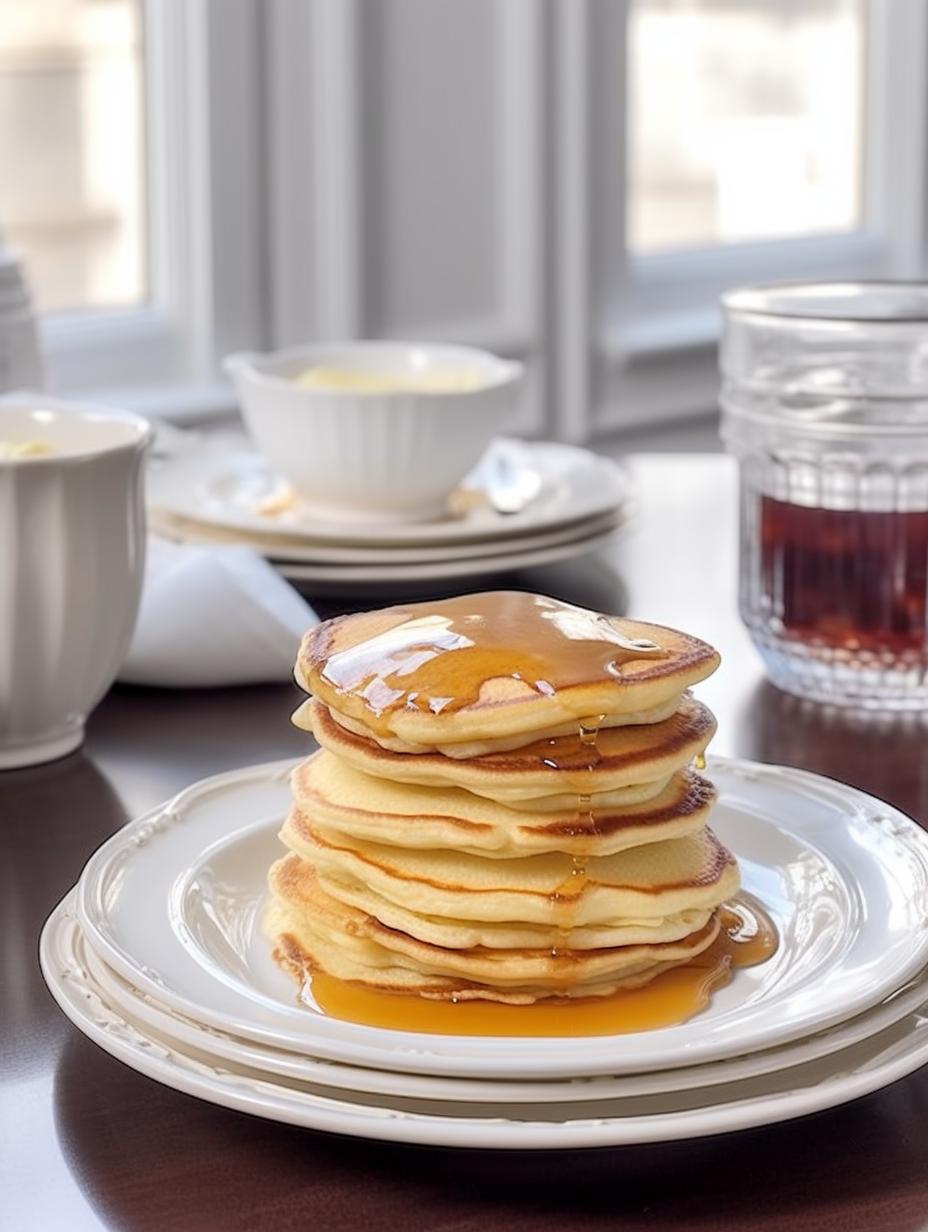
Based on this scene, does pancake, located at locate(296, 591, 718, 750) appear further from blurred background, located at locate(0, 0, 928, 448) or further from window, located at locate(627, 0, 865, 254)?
window, located at locate(627, 0, 865, 254)

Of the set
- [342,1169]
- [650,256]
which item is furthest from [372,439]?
[650,256]

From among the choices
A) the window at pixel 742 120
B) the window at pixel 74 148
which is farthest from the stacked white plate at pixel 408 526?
the window at pixel 742 120

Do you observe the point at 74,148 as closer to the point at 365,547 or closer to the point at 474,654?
the point at 365,547

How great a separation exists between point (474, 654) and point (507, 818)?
0.20 ft

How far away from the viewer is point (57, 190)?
247 cm

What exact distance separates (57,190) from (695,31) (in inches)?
49.4

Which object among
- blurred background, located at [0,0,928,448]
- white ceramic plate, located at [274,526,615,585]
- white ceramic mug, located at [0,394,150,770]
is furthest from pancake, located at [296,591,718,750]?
blurred background, located at [0,0,928,448]

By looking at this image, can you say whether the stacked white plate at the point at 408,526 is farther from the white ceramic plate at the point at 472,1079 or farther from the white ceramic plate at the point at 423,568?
the white ceramic plate at the point at 472,1079

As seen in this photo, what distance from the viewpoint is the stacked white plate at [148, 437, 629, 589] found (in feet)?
4.17

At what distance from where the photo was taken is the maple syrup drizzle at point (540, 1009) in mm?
630

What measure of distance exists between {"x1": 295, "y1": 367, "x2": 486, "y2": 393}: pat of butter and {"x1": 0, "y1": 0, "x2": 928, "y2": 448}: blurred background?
Answer: 920 mm

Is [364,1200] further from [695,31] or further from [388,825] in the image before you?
[695,31]

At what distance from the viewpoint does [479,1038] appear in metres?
0.59

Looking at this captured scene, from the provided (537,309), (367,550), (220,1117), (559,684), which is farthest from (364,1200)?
(537,309)
